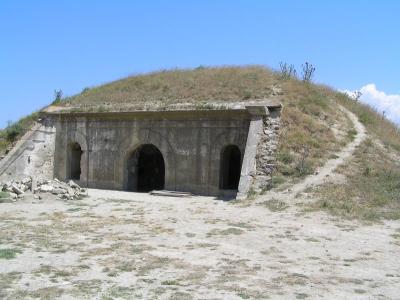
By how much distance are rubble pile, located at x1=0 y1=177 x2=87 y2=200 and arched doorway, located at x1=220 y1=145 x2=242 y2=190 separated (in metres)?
4.83

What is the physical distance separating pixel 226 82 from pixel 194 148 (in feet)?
12.9

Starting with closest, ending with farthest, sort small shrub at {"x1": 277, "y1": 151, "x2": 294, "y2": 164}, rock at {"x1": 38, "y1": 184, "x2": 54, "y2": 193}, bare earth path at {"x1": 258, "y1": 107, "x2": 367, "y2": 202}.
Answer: bare earth path at {"x1": 258, "y1": 107, "x2": 367, "y2": 202}
rock at {"x1": 38, "y1": 184, "x2": 54, "y2": 193}
small shrub at {"x1": 277, "y1": 151, "x2": 294, "y2": 164}

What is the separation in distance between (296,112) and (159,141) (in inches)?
206

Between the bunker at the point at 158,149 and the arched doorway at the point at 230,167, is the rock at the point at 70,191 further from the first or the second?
the arched doorway at the point at 230,167

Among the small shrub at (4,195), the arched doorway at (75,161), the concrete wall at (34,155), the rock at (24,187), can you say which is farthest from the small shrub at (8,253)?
the arched doorway at (75,161)

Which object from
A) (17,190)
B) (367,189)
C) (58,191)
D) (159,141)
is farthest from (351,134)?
(17,190)

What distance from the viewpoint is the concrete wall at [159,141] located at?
16.5m

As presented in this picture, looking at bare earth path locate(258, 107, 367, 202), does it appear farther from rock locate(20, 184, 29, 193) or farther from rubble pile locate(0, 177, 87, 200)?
rock locate(20, 184, 29, 193)

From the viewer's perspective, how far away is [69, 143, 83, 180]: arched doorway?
806 inches

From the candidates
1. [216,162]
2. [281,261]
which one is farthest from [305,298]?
[216,162]

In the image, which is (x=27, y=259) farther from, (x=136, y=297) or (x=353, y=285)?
(x=353, y=285)

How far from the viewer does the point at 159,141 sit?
1778 cm

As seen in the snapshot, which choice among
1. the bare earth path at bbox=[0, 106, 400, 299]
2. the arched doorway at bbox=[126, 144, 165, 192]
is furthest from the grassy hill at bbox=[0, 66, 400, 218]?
the arched doorway at bbox=[126, 144, 165, 192]

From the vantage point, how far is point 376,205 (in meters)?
12.0
